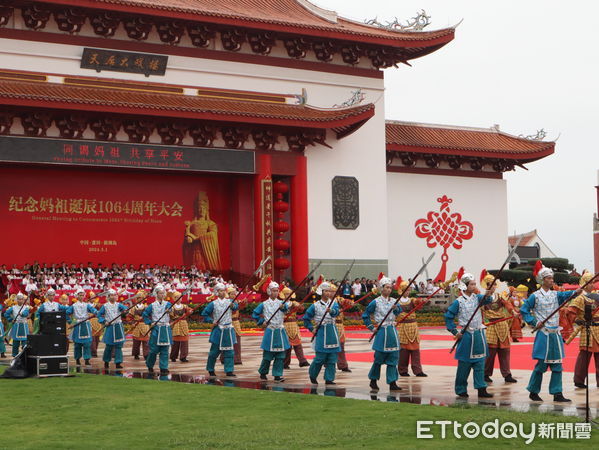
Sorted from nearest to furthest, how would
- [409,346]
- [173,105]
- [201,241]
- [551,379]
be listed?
[551,379], [409,346], [173,105], [201,241]

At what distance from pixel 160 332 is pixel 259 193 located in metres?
15.9

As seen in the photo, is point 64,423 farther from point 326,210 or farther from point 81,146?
point 326,210

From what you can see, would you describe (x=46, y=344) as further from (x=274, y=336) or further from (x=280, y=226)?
(x=280, y=226)

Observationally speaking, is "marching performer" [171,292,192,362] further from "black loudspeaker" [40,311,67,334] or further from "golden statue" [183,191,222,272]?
"golden statue" [183,191,222,272]

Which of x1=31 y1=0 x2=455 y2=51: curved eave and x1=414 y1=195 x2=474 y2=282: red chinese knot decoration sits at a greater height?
x1=31 y1=0 x2=455 y2=51: curved eave

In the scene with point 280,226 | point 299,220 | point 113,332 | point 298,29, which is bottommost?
point 113,332

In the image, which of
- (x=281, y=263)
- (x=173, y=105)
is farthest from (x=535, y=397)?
(x=281, y=263)

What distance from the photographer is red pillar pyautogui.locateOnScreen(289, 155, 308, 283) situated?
33812 millimetres

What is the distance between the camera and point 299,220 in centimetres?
3400

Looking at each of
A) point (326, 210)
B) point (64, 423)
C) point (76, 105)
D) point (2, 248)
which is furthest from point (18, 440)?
point (326, 210)

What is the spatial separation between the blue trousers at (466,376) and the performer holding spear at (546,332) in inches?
26.3

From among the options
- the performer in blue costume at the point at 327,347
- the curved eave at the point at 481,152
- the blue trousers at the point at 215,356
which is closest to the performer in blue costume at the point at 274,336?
the performer in blue costume at the point at 327,347

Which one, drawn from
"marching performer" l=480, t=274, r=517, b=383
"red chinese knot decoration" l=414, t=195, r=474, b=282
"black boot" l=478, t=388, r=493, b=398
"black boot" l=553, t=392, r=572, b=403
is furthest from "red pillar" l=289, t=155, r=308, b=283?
"black boot" l=553, t=392, r=572, b=403

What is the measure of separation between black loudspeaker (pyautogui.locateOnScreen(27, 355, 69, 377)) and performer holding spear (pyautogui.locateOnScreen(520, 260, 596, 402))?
8168mm
